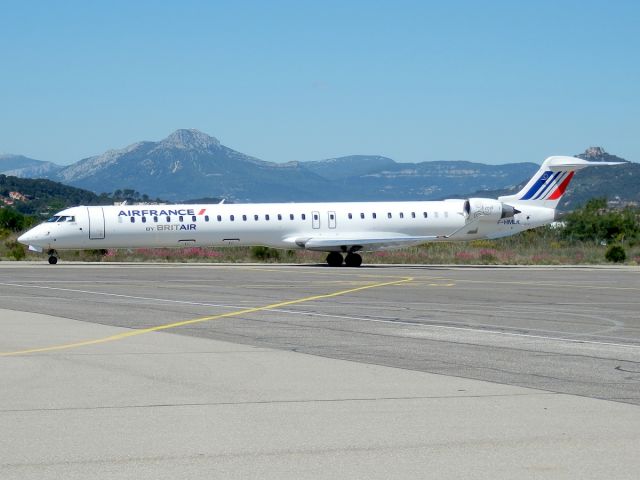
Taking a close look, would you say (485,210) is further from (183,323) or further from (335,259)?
(183,323)

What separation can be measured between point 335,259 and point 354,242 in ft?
6.82

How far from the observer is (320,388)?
11.4m

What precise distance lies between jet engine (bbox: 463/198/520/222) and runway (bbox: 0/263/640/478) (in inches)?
797

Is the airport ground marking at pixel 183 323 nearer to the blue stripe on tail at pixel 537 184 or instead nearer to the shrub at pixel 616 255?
the blue stripe on tail at pixel 537 184

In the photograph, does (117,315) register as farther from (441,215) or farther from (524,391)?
(441,215)

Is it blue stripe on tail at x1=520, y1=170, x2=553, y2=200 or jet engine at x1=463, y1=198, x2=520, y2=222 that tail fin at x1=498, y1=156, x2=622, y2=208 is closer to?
blue stripe on tail at x1=520, y1=170, x2=553, y2=200

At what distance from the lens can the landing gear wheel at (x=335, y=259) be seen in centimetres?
4453

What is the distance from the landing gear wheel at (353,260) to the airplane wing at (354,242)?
50 cm

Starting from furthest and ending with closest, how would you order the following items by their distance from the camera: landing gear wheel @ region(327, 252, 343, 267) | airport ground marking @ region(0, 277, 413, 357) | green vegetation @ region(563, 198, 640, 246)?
green vegetation @ region(563, 198, 640, 246)
landing gear wheel @ region(327, 252, 343, 267)
airport ground marking @ region(0, 277, 413, 357)

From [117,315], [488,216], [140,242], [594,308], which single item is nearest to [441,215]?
[488,216]

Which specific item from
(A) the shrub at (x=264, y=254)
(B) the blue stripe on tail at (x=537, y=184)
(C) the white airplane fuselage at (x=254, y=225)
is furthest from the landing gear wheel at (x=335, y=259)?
(B) the blue stripe on tail at (x=537, y=184)

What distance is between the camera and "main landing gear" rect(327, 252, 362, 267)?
4378 cm

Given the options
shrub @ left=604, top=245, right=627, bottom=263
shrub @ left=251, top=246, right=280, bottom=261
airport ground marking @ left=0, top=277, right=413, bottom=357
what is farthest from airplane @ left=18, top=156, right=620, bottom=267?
airport ground marking @ left=0, top=277, right=413, bottom=357

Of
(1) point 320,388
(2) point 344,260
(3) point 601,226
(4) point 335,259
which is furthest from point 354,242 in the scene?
(3) point 601,226
